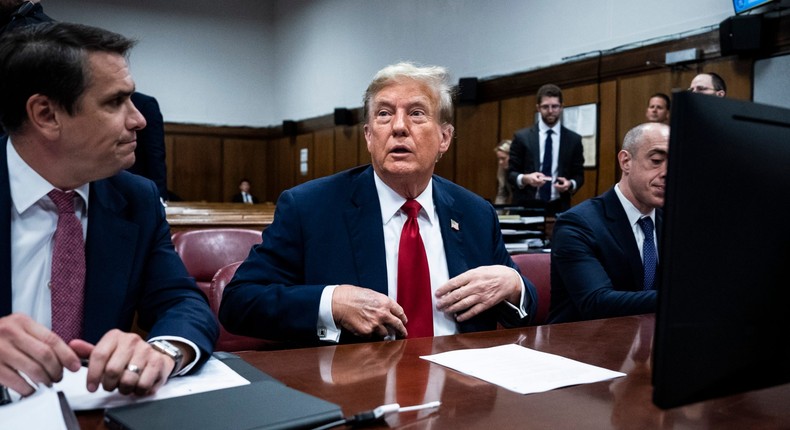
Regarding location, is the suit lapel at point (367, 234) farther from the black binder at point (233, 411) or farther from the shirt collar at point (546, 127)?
the shirt collar at point (546, 127)

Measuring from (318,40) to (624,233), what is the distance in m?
11.5

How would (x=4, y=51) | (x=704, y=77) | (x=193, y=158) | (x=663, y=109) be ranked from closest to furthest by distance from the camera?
1. (x=4, y=51)
2. (x=704, y=77)
3. (x=663, y=109)
4. (x=193, y=158)

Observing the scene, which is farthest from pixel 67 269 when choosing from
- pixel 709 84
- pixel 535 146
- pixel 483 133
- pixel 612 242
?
pixel 483 133

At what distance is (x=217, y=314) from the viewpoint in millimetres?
2092

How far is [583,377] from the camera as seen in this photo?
1.27m

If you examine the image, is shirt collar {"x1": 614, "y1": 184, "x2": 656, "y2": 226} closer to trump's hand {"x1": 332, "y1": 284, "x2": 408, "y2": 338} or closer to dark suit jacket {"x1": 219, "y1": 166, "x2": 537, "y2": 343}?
dark suit jacket {"x1": 219, "y1": 166, "x2": 537, "y2": 343}

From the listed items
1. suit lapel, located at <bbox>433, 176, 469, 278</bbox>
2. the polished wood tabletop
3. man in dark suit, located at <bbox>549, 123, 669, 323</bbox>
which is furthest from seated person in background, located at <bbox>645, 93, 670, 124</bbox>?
the polished wood tabletop

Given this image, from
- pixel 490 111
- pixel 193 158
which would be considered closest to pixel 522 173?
pixel 490 111

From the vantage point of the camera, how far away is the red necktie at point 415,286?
77.4 inches

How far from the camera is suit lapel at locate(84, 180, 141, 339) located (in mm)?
1557

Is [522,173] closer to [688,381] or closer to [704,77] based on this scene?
[704,77]

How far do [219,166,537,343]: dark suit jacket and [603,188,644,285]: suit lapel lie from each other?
66 cm

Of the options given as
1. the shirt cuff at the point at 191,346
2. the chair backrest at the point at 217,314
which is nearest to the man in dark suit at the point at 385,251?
the chair backrest at the point at 217,314

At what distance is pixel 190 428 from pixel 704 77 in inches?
193
